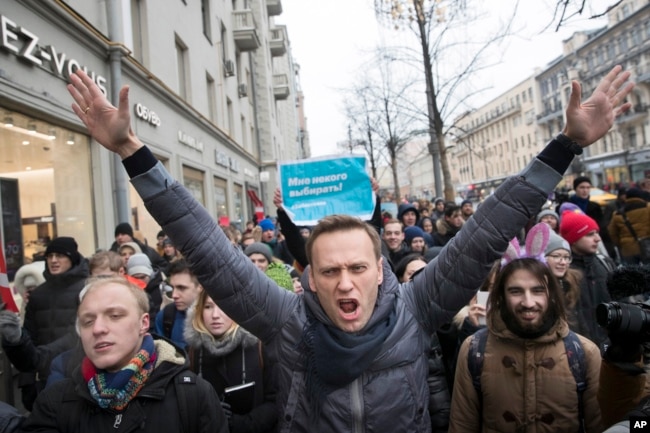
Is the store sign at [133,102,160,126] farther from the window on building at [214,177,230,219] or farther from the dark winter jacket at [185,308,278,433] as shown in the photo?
the dark winter jacket at [185,308,278,433]

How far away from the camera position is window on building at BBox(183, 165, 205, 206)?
13.0 metres

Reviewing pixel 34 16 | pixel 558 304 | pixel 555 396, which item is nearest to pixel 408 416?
pixel 555 396

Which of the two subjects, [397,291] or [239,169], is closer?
[397,291]

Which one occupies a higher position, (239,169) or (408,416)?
(239,169)

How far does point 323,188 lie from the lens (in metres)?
Result: 5.04

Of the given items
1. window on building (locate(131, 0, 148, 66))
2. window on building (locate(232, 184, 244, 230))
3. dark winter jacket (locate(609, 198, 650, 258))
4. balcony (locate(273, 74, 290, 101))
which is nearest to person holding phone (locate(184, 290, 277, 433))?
dark winter jacket (locate(609, 198, 650, 258))

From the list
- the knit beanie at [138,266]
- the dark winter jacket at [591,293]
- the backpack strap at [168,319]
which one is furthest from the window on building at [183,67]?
the dark winter jacket at [591,293]

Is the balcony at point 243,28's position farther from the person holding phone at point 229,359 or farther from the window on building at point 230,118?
the person holding phone at point 229,359

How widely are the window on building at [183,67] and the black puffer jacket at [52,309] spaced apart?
10.6 meters

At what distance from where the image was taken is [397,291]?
75.9 inches

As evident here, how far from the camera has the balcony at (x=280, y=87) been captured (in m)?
34.8

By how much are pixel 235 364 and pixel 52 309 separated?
2.21 m

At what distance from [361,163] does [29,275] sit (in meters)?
3.68

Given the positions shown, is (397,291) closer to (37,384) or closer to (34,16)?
(37,384)
